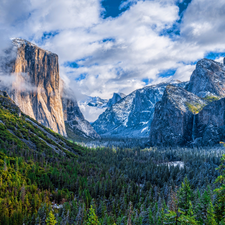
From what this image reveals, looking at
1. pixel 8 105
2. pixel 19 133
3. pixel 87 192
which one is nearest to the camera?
pixel 87 192

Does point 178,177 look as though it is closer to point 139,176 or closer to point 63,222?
point 139,176

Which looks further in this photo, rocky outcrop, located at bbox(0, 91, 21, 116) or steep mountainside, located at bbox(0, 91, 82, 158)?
rocky outcrop, located at bbox(0, 91, 21, 116)

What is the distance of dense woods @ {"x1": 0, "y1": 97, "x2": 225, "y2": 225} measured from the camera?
2542 cm

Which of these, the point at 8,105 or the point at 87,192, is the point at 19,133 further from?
the point at 87,192

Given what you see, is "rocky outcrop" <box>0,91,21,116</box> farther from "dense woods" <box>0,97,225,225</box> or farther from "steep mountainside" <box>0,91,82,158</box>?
"dense woods" <box>0,97,225,225</box>

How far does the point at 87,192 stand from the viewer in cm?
8681

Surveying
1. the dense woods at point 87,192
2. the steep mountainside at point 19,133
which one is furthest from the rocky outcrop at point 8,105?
the dense woods at point 87,192

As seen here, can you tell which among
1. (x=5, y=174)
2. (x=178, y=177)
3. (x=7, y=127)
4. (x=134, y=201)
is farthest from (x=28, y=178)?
(x=178, y=177)

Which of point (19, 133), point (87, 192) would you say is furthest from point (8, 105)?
point (87, 192)

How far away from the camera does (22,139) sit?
136875 mm

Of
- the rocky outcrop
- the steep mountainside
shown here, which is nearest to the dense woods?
the steep mountainside

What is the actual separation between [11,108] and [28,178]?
106371mm

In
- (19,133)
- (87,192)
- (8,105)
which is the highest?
(8,105)

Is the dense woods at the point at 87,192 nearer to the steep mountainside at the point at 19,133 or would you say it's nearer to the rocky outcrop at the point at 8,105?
the steep mountainside at the point at 19,133
